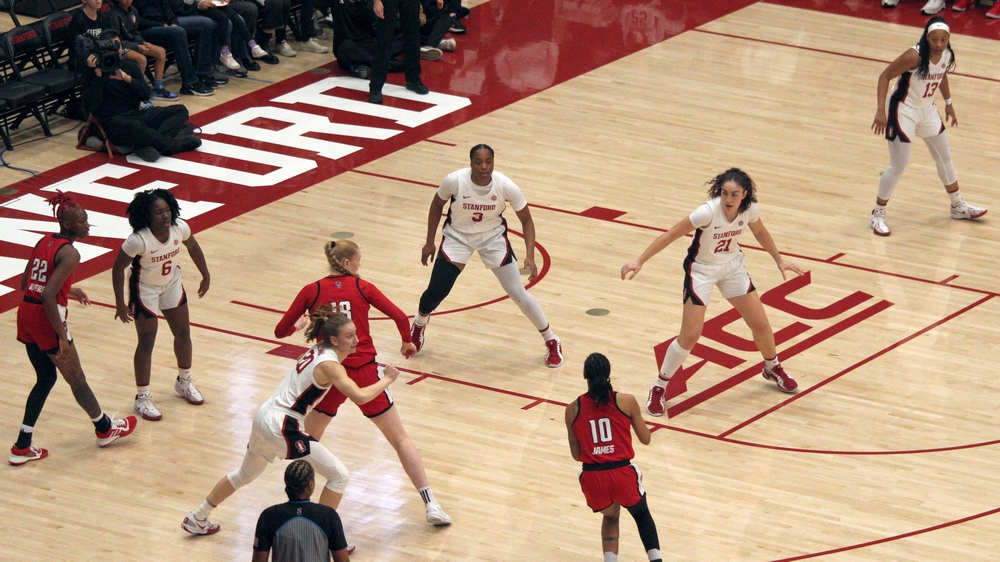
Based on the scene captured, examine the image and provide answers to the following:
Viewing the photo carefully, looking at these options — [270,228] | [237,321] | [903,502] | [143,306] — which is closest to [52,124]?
[270,228]

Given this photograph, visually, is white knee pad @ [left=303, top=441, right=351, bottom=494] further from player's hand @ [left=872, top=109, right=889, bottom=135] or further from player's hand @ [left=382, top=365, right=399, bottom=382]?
player's hand @ [left=872, top=109, right=889, bottom=135]

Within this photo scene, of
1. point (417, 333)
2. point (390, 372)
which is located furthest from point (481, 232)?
point (390, 372)

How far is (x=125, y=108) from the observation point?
41.7ft

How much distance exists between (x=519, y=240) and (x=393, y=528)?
438 cm

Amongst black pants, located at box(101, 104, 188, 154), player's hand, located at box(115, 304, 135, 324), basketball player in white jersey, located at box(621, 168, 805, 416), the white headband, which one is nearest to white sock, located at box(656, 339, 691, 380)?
basketball player in white jersey, located at box(621, 168, 805, 416)

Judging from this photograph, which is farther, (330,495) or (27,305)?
(27,305)

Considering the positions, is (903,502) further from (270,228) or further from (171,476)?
(270,228)

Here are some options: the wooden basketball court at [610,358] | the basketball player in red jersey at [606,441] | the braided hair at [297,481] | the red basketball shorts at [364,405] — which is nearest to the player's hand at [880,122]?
the wooden basketball court at [610,358]

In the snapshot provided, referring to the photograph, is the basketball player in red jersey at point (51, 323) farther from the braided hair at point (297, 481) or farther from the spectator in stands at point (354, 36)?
the spectator in stands at point (354, 36)

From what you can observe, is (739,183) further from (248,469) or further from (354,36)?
(354,36)

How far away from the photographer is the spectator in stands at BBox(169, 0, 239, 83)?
14383 mm

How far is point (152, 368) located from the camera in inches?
352

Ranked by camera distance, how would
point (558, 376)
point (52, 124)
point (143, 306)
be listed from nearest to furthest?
1. point (143, 306)
2. point (558, 376)
3. point (52, 124)

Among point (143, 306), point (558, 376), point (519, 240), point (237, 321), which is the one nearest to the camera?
point (143, 306)
